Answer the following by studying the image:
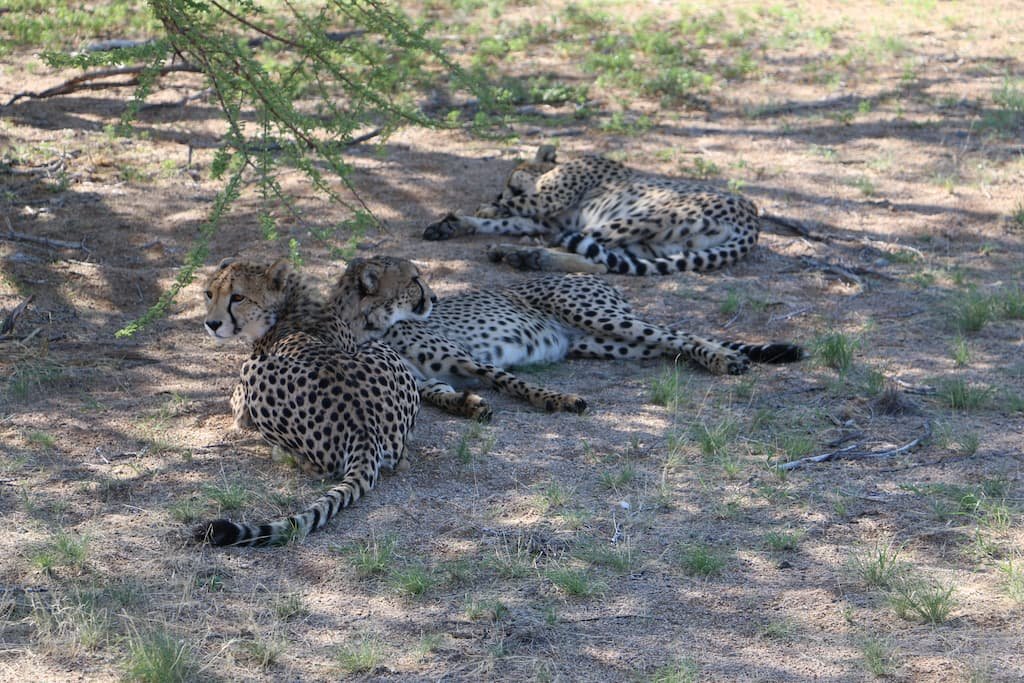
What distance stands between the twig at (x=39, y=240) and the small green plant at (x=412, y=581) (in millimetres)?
4330

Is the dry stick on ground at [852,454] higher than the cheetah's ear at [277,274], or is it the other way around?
the cheetah's ear at [277,274]

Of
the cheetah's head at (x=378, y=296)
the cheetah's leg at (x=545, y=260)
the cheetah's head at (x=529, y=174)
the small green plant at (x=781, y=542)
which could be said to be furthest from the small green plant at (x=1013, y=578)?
the cheetah's head at (x=529, y=174)

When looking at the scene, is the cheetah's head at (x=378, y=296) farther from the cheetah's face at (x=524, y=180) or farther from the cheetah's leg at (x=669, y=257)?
the cheetah's face at (x=524, y=180)

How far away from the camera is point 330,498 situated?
480 cm

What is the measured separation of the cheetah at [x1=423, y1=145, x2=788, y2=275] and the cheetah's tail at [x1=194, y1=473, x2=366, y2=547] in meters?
3.79

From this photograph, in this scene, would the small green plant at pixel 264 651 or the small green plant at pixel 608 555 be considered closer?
the small green plant at pixel 264 651

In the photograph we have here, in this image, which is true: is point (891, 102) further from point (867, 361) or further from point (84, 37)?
point (84, 37)

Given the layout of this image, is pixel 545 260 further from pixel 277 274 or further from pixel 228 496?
pixel 228 496

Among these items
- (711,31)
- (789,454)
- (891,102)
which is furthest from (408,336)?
(711,31)

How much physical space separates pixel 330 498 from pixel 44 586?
105cm

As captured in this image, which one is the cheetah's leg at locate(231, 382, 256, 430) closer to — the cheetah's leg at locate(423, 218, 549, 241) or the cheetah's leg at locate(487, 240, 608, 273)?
the cheetah's leg at locate(487, 240, 608, 273)

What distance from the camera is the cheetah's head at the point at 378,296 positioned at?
647 centimetres

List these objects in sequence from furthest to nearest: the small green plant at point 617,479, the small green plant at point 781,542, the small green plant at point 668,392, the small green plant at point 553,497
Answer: the small green plant at point 668,392
the small green plant at point 617,479
the small green plant at point 553,497
the small green plant at point 781,542

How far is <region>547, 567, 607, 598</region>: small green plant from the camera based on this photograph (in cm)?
428
